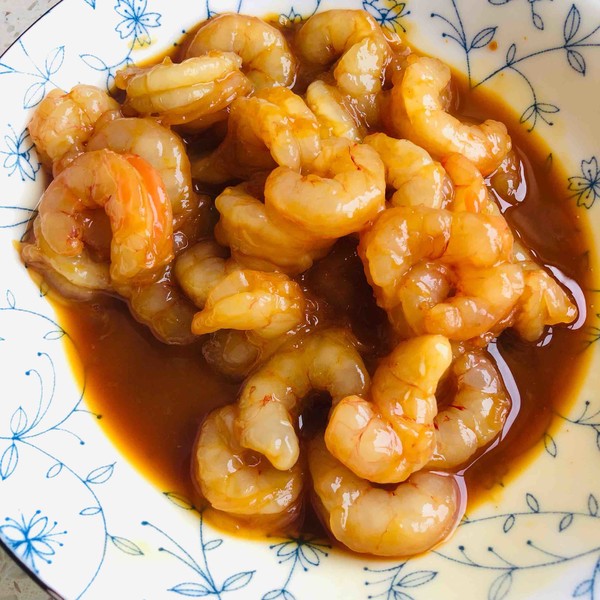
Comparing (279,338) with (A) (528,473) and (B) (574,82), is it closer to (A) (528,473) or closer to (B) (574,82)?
(A) (528,473)

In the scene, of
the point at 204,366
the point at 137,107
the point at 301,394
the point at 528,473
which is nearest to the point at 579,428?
the point at 528,473

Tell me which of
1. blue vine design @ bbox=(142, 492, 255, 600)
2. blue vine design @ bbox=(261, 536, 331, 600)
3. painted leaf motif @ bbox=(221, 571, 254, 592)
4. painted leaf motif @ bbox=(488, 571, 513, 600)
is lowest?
painted leaf motif @ bbox=(488, 571, 513, 600)

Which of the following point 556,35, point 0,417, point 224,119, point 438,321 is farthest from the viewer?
point 556,35

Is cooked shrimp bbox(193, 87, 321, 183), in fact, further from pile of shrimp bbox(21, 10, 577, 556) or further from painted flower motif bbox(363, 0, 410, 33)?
painted flower motif bbox(363, 0, 410, 33)

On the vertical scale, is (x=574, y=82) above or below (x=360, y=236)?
below

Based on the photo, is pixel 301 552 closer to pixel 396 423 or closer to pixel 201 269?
pixel 396 423

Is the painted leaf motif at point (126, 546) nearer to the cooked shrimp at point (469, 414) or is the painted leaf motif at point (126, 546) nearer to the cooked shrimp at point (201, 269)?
the cooked shrimp at point (201, 269)

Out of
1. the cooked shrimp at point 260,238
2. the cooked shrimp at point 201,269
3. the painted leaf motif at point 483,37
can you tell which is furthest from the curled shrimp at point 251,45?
the painted leaf motif at point 483,37

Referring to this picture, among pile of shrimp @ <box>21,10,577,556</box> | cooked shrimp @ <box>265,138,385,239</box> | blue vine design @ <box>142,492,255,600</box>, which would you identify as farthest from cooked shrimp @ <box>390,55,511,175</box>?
blue vine design @ <box>142,492,255,600</box>
